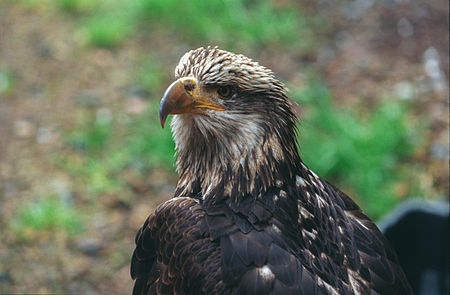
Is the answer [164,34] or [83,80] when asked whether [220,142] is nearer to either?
[83,80]

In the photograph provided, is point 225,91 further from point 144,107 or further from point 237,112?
point 144,107

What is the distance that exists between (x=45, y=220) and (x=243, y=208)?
2436mm

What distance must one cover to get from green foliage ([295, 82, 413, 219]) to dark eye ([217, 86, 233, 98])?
2.36 meters

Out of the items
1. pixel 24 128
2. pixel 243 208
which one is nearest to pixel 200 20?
pixel 24 128

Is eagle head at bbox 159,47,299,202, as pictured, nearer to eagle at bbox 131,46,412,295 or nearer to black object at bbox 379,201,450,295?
eagle at bbox 131,46,412,295

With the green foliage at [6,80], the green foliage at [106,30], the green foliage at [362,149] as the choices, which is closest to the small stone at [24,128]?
the green foliage at [6,80]

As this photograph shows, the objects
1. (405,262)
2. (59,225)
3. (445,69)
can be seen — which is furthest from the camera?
(445,69)

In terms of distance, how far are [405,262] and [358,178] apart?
2.98 feet

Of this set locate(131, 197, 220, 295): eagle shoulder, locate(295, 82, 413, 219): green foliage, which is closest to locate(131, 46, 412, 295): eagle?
locate(131, 197, 220, 295): eagle shoulder

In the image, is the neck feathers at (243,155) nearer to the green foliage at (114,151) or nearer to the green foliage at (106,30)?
the green foliage at (114,151)

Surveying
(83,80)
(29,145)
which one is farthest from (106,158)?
(83,80)

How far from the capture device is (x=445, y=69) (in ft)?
20.7

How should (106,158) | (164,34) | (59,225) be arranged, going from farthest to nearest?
(164,34), (106,158), (59,225)

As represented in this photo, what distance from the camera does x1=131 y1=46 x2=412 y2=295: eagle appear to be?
2803 mm
